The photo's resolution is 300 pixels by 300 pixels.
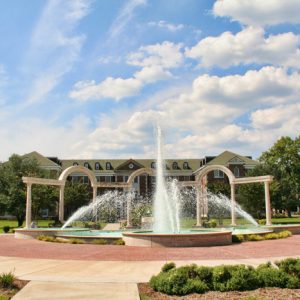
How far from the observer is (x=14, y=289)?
8375mm

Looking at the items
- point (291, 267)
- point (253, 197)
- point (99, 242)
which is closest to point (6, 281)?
point (291, 267)

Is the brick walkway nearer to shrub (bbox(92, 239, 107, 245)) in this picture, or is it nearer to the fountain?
the fountain

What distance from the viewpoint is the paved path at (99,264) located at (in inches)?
321

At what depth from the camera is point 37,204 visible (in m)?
39.9

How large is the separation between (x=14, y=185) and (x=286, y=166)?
33078 mm

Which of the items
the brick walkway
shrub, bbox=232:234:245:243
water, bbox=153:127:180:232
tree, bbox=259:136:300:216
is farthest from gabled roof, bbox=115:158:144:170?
the brick walkway

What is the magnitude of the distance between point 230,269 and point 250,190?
3869 cm

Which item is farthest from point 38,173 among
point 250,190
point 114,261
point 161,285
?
point 161,285

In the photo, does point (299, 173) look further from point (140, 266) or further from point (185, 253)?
point (140, 266)

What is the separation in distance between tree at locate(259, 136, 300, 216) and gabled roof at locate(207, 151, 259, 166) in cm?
1432

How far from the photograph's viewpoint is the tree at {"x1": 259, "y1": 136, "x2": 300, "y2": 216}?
47.6 meters

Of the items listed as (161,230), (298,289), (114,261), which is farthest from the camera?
→ (161,230)

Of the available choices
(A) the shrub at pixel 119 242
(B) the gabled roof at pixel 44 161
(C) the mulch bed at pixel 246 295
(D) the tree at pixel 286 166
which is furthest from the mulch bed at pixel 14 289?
(B) the gabled roof at pixel 44 161

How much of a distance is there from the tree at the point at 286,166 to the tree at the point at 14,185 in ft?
96.9
